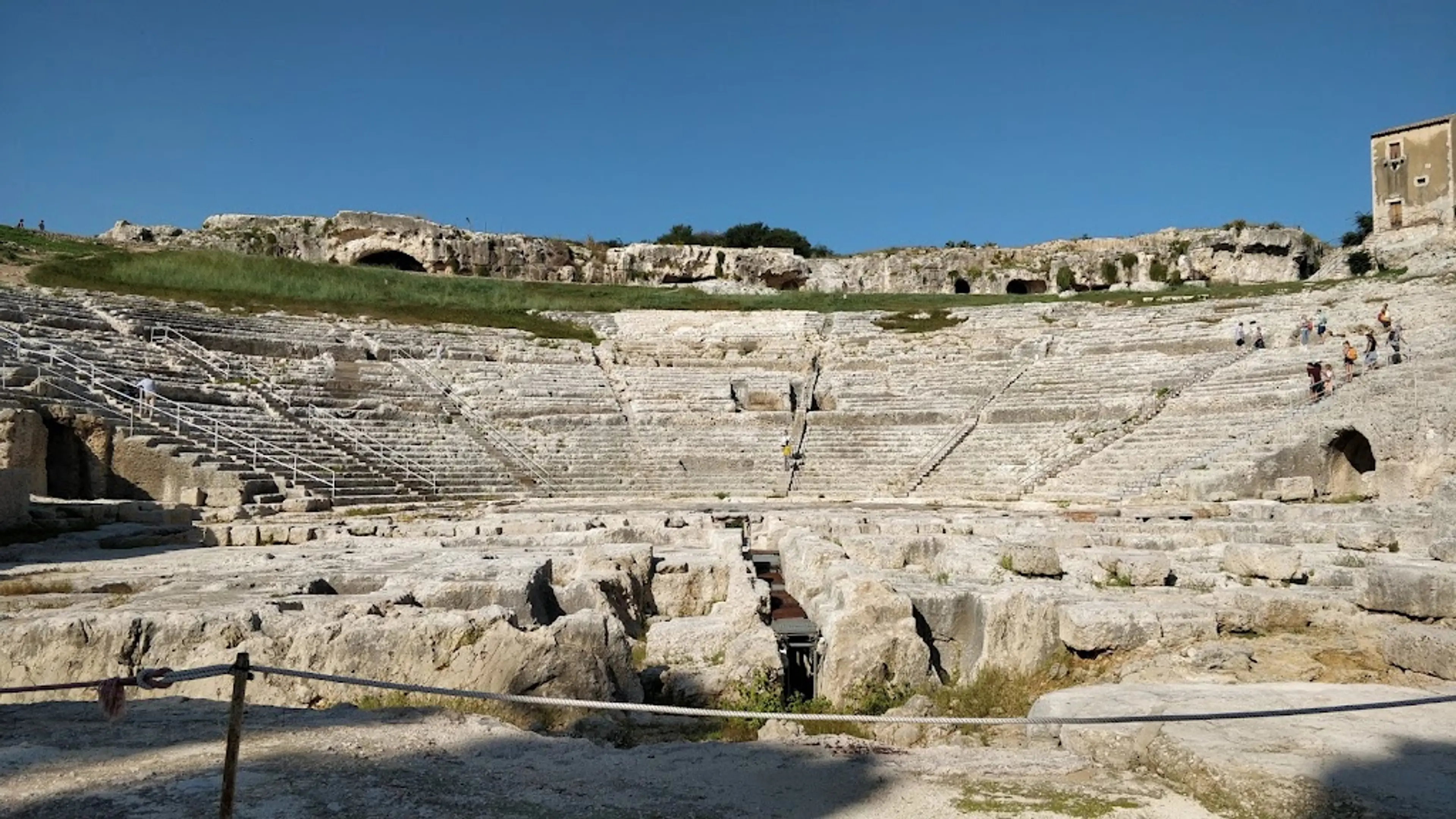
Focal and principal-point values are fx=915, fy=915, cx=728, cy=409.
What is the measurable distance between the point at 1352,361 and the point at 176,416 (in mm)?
26384

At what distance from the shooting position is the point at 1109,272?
159 ft

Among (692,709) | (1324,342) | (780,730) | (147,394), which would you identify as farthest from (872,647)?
(1324,342)

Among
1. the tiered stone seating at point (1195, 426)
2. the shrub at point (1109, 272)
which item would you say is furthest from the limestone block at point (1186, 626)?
the shrub at point (1109, 272)

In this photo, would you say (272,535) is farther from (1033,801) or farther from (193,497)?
(1033,801)

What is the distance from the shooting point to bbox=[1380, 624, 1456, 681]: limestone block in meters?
5.50

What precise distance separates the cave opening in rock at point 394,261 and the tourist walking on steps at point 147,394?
27.9 meters

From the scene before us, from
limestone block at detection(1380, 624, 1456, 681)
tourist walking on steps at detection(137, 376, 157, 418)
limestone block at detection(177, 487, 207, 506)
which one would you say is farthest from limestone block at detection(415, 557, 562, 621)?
tourist walking on steps at detection(137, 376, 157, 418)

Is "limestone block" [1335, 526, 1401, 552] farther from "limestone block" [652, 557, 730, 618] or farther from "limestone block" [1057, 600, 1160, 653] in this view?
"limestone block" [652, 557, 730, 618]

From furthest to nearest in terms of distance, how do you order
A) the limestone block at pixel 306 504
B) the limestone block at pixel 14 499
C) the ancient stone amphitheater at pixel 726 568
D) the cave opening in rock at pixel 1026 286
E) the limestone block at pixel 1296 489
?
1. the cave opening in rock at pixel 1026 286
2. the limestone block at pixel 306 504
3. the limestone block at pixel 1296 489
4. the limestone block at pixel 14 499
5. the ancient stone amphitheater at pixel 726 568

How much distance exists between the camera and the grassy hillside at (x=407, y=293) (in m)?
33.8

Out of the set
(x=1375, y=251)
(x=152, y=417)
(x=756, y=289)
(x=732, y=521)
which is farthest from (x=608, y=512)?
(x=1375, y=251)

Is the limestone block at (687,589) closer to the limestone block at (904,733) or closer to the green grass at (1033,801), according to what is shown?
the limestone block at (904,733)

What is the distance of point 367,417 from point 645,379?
904 centimetres

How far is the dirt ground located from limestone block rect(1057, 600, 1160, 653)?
206cm
